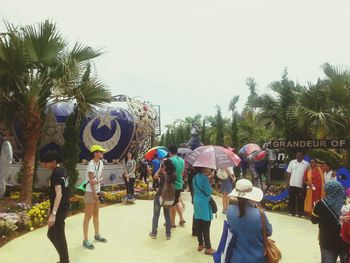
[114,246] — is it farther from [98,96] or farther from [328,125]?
[328,125]

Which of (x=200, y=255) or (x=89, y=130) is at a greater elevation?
(x=89, y=130)

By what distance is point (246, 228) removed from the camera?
3436 millimetres

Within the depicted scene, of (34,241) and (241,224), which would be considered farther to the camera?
(34,241)

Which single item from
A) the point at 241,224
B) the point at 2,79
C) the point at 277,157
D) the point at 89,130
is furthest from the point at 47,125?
the point at 241,224

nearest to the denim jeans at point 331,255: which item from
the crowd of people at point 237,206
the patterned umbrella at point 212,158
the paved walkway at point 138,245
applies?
the crowd of people at point 237,206

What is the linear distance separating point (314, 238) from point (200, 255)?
2729 mm

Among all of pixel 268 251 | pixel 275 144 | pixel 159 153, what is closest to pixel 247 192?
pixel 268 251

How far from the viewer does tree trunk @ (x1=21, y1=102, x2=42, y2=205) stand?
9.14 meters

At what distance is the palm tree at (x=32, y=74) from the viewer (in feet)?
29.6

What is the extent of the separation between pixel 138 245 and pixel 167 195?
1017mm

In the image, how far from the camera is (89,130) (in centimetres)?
1427

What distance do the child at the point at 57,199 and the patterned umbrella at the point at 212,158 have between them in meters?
2.35

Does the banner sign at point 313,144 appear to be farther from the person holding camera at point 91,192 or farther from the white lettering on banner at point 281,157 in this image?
the person holding camera at point 91,192

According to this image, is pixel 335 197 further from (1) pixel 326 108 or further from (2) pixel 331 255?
(1) pixel 326 108
